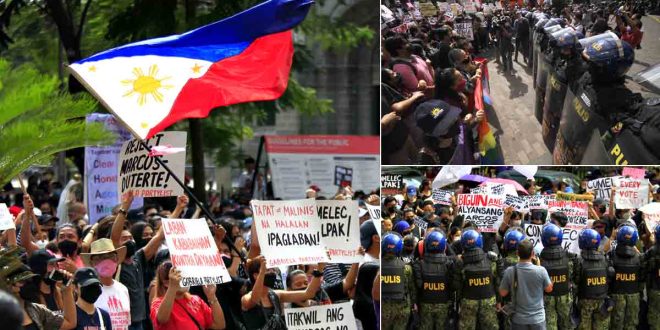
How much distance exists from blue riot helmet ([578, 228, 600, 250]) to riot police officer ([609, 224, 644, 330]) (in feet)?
1.11

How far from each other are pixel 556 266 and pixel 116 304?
543cm

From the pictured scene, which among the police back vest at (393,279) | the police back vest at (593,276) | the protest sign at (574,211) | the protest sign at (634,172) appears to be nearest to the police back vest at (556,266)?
the police back vest at (593,276)

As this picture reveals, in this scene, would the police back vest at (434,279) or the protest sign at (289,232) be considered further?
the police back vest at (434,279)

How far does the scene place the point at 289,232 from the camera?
10273 millimetres

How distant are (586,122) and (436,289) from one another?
2357mm

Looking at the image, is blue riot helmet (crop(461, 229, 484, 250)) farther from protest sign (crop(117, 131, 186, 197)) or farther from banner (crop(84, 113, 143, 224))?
banner (crop(84, 113, 143, 224))

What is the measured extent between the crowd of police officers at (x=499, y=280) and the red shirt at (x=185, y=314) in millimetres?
2775

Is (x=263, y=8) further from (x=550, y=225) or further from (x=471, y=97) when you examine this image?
(x=550, y=225)

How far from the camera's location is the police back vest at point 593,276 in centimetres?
1312

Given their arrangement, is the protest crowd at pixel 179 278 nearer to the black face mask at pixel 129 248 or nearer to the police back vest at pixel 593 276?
the black face mask at pixel 129 248

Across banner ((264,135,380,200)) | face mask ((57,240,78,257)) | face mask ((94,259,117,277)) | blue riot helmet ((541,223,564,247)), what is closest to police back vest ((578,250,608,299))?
blue riot helmet ((541,223,564,247))

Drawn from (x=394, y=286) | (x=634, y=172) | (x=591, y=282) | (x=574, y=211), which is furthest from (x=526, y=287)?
(x=634, y=172)

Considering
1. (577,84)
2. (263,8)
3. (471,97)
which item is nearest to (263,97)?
(263,8)

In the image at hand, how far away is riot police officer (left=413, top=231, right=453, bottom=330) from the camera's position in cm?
1241
